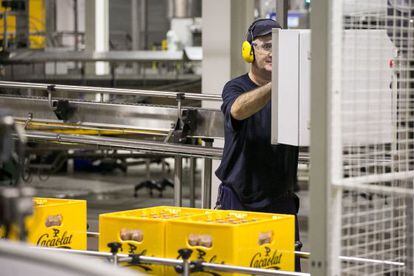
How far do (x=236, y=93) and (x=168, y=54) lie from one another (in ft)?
28.1

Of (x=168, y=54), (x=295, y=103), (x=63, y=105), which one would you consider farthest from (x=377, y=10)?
(x=168, y=54)

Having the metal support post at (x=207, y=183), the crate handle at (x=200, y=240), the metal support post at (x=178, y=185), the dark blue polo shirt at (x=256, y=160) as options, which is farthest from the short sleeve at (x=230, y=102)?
the metal support post at (x=178, y=185)

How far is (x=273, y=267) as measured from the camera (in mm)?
3314

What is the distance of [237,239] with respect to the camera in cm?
309

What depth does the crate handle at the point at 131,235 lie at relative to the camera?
3273mm

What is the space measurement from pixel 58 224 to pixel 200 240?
900 mm

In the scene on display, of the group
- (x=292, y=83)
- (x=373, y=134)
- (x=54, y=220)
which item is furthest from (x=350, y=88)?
(x=54, y=220)

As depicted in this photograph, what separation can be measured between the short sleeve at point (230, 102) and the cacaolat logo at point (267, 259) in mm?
921

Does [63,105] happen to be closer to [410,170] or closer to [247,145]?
[247,145]

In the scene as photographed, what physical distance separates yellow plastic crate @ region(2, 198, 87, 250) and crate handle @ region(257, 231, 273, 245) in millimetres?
968

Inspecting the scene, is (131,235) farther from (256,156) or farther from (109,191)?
(109,191)

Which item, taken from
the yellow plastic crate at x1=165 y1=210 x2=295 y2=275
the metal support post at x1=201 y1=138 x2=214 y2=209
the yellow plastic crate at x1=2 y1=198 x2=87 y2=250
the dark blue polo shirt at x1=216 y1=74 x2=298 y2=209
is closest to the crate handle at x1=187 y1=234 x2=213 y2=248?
the yellow plastic crate at x1=165 y1=210 x2=295 y2=275

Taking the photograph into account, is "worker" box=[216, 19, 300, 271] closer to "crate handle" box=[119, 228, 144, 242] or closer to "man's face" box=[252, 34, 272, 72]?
"man's face" box=[252, 34, 272, 72]

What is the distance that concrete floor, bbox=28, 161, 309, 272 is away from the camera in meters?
10.8
